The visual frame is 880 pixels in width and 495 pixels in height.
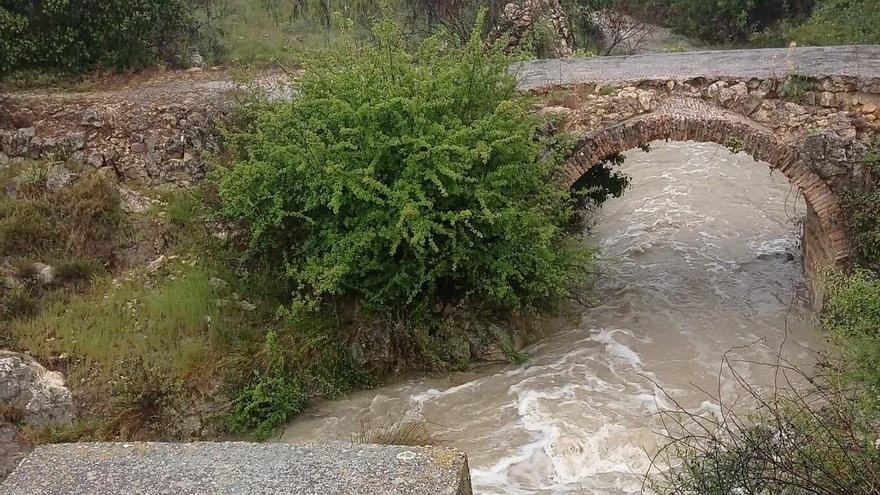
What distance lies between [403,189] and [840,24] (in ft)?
50.1

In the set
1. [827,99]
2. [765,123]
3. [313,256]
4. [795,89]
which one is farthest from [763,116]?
[313,256]

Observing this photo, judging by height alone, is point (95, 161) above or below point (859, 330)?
above

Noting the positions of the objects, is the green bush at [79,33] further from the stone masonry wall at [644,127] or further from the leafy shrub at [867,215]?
the leafy shrub at [867,215]

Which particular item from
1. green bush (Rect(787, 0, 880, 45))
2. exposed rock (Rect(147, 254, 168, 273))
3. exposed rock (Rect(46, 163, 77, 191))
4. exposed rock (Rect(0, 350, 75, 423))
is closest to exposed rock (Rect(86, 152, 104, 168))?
exposed rock (Rect(46, 163, 77, 191))

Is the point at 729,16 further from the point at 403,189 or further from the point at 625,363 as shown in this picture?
the point at 403,189

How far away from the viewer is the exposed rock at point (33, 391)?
759 cm

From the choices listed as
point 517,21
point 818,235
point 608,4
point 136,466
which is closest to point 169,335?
point 136,466

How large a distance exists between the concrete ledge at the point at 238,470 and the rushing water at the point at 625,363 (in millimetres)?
3714

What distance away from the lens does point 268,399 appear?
8039 millimetres

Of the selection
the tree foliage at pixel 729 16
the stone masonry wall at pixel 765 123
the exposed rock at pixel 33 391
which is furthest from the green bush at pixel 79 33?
the tree foliage at pixel 729 16

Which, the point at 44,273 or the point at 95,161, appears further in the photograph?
the point at 95,161

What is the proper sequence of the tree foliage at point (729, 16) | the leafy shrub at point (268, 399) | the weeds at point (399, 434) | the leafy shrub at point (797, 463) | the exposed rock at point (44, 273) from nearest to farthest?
the leafy shrub at point (797, 463)
the weeds at point (399, 434)
the leafy shrub at point (268, 399)
the exposed rock at point (44, 273)
the tree foliage at point (729, 16)

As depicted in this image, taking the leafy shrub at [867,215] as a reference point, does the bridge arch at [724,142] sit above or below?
above

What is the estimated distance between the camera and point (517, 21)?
17.1 meters
